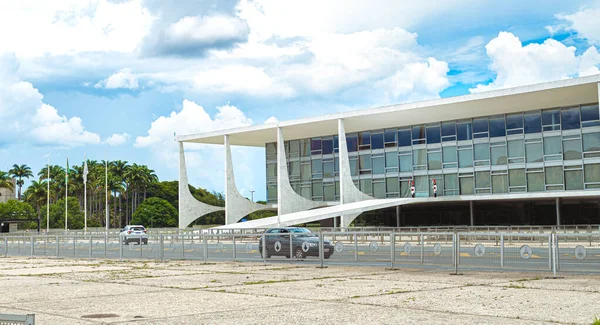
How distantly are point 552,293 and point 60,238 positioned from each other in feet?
86.2

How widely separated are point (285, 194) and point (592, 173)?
2766 centimetres

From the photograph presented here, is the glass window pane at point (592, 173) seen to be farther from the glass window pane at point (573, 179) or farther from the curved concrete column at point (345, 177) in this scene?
the curved concrete column at point (345, 177)

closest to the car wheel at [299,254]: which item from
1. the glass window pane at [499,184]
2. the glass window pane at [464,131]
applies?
the glass window pane at [499,184]

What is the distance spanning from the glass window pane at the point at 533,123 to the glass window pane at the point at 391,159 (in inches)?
493

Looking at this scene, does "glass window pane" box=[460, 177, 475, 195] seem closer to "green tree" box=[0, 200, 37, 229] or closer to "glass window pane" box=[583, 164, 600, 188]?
"glass window pane" box=[583, 164, 600, 188]

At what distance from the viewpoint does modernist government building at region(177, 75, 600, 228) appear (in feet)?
174

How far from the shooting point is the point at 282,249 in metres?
24.8

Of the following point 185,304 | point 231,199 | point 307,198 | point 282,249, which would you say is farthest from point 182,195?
point 185,304

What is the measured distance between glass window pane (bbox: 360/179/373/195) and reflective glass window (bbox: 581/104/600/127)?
793 inches

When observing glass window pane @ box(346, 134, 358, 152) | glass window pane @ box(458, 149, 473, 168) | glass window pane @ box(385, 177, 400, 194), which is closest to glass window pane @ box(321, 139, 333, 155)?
glass window pane @ box(346, 134, 358, 152)

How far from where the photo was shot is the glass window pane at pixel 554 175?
53.8m

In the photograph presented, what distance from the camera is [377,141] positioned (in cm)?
6469

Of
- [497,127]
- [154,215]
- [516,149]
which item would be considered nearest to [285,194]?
[497,127]

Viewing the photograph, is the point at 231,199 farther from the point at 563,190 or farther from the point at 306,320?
the point at 306,320
